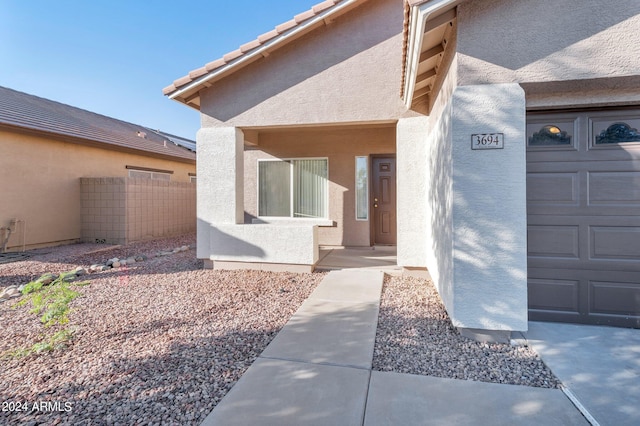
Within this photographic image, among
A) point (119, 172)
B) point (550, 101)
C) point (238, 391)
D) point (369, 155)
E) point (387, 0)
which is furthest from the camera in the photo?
point (119, 172)

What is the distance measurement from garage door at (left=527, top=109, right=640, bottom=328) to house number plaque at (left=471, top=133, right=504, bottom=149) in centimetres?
74

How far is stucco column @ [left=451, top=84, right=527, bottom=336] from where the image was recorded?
359 centimetres

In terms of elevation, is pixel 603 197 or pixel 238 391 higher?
pixel 603 197

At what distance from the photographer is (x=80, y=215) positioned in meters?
11.4

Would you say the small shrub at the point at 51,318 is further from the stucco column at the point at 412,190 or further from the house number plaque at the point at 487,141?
the stucco column at the point at 412,190

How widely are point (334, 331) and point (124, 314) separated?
3218 mm

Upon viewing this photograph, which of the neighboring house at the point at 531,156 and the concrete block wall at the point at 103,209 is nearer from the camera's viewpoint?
the neighboring house at the point at 531,156

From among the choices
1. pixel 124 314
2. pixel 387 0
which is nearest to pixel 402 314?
pixel 124 314

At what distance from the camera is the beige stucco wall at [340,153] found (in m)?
9.11

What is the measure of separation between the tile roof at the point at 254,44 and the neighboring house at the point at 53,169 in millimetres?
6013

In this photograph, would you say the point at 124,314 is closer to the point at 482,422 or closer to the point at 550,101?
the point at 482,422

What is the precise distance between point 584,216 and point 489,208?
1.39 meters

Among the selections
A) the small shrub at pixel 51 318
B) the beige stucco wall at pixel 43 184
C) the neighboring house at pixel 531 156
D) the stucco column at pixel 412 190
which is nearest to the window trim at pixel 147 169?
the beige stucco wall at pixel 43 184

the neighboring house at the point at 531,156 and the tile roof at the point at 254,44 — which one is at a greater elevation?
the tile roof at the point at 254,44
